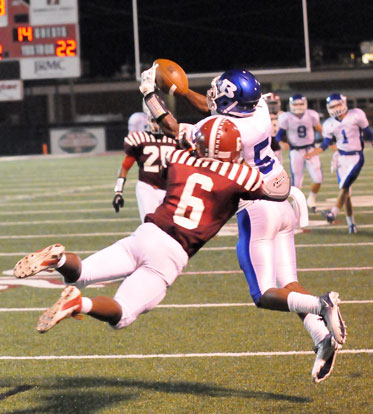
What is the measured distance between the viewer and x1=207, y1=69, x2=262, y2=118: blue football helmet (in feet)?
17.8

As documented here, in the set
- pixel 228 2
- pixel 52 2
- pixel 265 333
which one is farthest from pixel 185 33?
pixel 265 333

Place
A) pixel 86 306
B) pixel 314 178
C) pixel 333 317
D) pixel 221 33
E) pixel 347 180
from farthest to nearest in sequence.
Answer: pixel 221 33 → pixel 314 178 → pixel 347 180 → pixel 333 317 → pixel 86 306

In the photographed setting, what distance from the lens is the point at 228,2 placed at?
3378cm

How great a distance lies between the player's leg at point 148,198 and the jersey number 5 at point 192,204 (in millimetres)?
3992

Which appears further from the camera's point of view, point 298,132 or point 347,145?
point 298,132

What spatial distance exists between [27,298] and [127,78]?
3963 cm

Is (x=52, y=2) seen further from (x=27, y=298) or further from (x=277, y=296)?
(x=277, y=296)

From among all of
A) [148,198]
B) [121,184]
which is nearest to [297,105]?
[121,184]

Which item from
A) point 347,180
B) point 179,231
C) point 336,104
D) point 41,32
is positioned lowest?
point 347,180

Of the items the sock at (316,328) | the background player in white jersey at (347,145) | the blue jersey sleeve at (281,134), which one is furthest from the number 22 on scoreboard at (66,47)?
the sock at (316,328)

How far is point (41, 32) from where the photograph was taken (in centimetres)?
3084

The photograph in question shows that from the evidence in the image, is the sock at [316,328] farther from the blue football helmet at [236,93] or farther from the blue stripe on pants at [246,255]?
the blue football helmet at [236,93]

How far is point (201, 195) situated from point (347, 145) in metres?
7.51

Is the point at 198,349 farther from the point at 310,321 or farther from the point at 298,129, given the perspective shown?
the point at 298,129
